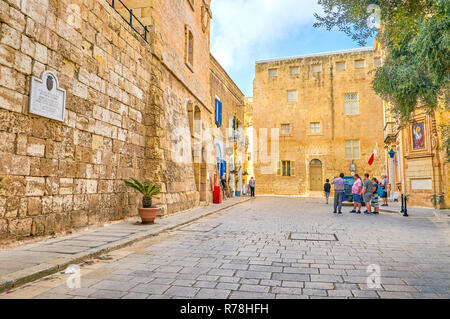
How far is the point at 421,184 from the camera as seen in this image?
13.8 metres

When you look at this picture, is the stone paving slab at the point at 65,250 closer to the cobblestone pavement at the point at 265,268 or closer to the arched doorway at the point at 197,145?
the cobblestone pavement at the point at 265,268

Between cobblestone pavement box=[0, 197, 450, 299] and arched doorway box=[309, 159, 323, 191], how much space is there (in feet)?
66.3

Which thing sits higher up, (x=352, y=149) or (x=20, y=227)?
(x=352, y=149)

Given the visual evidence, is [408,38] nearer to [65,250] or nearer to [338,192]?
[338,192]

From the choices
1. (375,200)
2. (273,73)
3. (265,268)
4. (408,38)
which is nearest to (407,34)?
(408,38)

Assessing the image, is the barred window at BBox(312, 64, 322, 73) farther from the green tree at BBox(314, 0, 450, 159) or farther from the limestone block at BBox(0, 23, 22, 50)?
the limestone block at BBox(0, 23, 22, 50)

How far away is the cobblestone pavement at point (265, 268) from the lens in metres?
3.16

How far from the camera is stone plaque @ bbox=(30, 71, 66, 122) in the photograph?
539 cm

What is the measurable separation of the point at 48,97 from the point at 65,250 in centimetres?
274

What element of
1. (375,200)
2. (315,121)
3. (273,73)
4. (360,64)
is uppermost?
(360,64)

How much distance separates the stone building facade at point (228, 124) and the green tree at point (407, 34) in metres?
9.73
